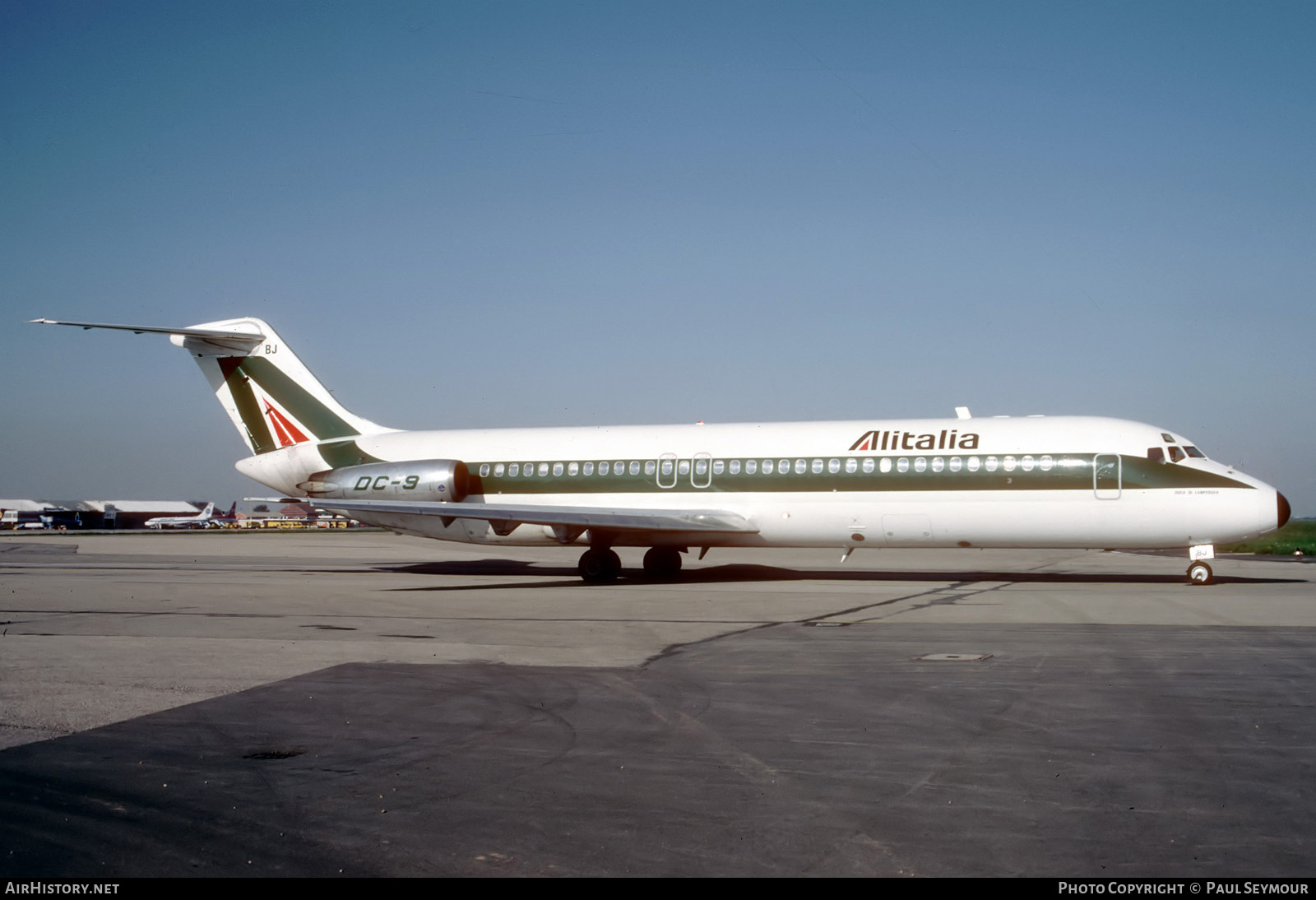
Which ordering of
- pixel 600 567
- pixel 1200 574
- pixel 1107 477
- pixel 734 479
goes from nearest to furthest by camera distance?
pixel 1107 477 < pixel 1200 574 < pixel 734 479 < pixel 600 567

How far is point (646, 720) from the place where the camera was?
28.0 ft

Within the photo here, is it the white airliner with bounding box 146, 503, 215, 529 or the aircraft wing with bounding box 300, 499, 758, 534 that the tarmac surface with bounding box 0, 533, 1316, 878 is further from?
the white airliner with bounding box 146, 503, 215, 529

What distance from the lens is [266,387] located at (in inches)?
1130

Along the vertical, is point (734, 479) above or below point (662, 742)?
above

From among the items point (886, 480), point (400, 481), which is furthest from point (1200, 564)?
point (400, 481)

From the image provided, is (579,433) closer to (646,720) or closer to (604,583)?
(604,583)

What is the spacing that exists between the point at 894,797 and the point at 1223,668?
6459 mm

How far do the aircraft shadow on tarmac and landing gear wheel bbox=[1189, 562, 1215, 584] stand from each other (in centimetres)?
22

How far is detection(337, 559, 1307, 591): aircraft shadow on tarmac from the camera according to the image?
77.7 feet

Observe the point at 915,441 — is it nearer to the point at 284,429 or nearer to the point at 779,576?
the point at 779,576

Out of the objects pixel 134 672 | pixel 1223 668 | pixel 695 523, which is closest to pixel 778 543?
pixel 695 523

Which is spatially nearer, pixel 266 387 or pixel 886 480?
pixel 886 480

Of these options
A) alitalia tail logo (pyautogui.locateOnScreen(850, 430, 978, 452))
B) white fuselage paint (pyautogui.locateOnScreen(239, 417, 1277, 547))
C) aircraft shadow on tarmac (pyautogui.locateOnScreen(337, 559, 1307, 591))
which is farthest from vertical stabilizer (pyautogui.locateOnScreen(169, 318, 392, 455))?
alitalia tail logo (pyautogui.locateOnScreen(850, 430, 978, 452))

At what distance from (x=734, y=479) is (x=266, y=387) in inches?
527
